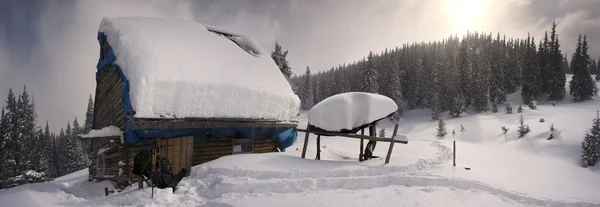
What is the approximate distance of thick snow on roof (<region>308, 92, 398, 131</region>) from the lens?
11523 millimetres

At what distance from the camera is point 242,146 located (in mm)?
13531

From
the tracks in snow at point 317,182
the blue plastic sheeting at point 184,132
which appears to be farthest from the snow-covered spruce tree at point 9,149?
the tracks in snow at point 317,182

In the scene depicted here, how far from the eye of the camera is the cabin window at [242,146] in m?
13.2

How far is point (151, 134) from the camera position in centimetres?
1005

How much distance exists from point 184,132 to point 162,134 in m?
0.77

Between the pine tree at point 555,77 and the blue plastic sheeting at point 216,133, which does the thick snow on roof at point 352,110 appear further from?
the pine tree at point 555,77

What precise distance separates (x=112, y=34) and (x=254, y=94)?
5.89 meters

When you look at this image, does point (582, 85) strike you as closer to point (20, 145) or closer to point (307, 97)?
point (307, 97)

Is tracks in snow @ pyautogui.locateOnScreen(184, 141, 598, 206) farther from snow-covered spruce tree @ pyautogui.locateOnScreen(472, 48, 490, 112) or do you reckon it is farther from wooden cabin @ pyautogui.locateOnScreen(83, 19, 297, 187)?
snow-covered spruce tree @ pyautogui.locateOnScreen(472, 48, 490, 112)

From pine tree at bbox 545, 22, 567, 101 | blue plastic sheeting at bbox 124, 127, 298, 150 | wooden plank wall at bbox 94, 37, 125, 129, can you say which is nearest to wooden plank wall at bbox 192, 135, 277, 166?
blue plastic sheeting at bbox 124, 127, 298, 150

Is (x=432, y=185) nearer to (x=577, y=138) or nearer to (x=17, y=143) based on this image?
(x=577, y=138)

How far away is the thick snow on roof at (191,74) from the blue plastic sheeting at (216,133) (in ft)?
1.91

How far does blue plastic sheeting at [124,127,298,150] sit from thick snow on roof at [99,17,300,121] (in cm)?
58

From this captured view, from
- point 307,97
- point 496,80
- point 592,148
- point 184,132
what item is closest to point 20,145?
point 184,132
